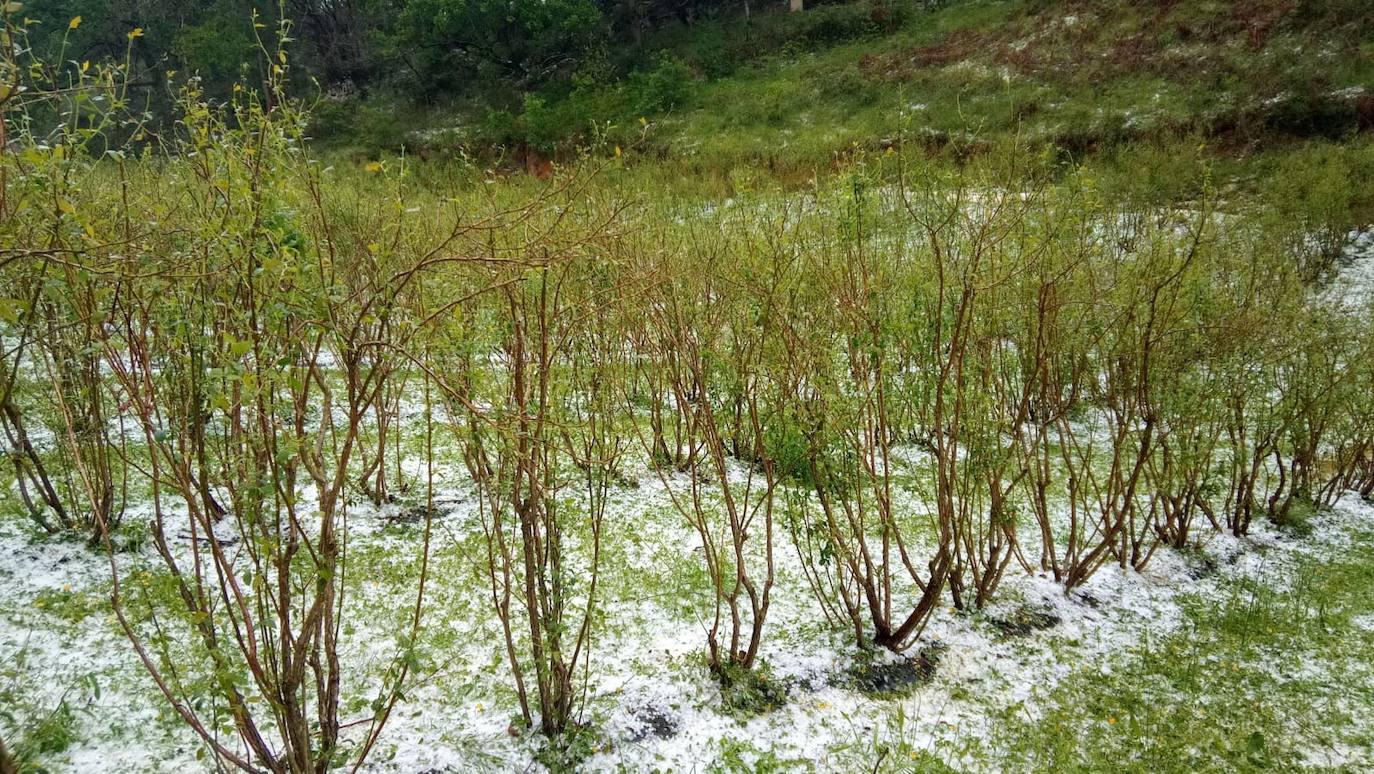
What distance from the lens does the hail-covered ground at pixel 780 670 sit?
8.45 ft

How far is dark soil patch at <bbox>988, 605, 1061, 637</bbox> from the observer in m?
Answer: 3.44

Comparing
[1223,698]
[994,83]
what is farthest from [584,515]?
[994,83]

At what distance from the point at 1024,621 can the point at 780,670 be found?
4.47ft

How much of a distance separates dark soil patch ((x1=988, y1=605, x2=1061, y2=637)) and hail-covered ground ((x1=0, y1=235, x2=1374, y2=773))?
0.01 meters

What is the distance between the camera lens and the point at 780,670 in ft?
10.2

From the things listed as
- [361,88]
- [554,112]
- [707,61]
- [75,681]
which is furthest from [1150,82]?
[361,88]

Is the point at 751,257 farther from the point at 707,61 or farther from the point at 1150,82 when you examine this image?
the point at 707,61

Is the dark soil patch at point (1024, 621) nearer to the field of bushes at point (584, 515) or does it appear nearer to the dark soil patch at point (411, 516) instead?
the field of bushes at point (584, 515)

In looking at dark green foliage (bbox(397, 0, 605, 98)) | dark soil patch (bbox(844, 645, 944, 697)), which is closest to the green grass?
dark soil patch (bbox(844, 645, 944, 697))

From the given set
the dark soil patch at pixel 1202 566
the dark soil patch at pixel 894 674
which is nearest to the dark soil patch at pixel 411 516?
the dark soil patch at pixel 894 674

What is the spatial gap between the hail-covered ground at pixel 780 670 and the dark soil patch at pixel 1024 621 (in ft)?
0.03

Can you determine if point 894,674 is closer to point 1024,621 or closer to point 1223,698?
point 1024,621

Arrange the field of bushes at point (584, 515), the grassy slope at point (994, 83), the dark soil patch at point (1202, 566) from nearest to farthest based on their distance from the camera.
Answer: the field of bushes at point (584, 515) → the dark soil patch at point (1202, 566) → the grassy slope at point (994, 83)

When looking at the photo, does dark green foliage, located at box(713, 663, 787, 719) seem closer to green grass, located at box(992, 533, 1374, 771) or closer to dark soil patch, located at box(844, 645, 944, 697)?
dark soil patch, located at box(844, 645, 944, 697)
